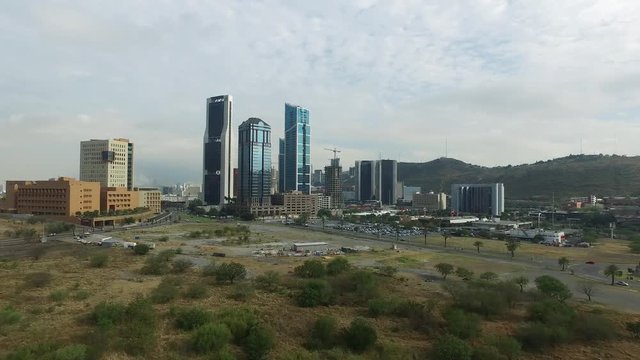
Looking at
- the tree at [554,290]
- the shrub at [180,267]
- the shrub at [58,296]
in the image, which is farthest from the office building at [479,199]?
the shrub at [58,296]

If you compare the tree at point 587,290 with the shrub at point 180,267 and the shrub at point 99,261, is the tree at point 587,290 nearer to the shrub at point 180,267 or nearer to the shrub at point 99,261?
the shrub at point 180,267

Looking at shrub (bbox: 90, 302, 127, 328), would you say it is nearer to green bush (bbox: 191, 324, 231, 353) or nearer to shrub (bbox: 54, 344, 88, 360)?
shrub (bbox: 54, 344, 88, 360)

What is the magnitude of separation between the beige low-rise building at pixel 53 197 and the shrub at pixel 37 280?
68463 mm

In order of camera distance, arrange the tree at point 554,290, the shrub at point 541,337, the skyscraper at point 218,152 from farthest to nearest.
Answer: the skyscraper at point 218,152
the tree at point 554,290
the shrub at point 541,337

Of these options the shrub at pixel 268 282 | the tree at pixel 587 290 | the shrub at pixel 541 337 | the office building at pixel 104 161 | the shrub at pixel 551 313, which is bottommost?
the tree at pixel 587 290

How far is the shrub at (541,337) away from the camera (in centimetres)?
2414

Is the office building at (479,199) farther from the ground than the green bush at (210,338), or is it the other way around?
the office building at (479,199)

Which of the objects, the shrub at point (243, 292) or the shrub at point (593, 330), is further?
the shrub at point (243, 292)

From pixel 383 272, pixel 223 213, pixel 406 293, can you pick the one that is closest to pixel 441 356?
Answer: pixel 406 293

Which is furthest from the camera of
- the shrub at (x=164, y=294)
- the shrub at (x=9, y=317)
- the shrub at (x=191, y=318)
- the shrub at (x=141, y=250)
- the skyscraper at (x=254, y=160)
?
the skyscraper at (x=254, y=160)

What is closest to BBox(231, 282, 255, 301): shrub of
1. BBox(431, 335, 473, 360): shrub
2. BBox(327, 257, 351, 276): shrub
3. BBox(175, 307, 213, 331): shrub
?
BBox(175, 307, 213, 331): shrub

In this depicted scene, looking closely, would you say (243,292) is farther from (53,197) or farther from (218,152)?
(218,152)

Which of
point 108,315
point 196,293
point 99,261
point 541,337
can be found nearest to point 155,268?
point 99,261

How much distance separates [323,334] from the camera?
928 inches
